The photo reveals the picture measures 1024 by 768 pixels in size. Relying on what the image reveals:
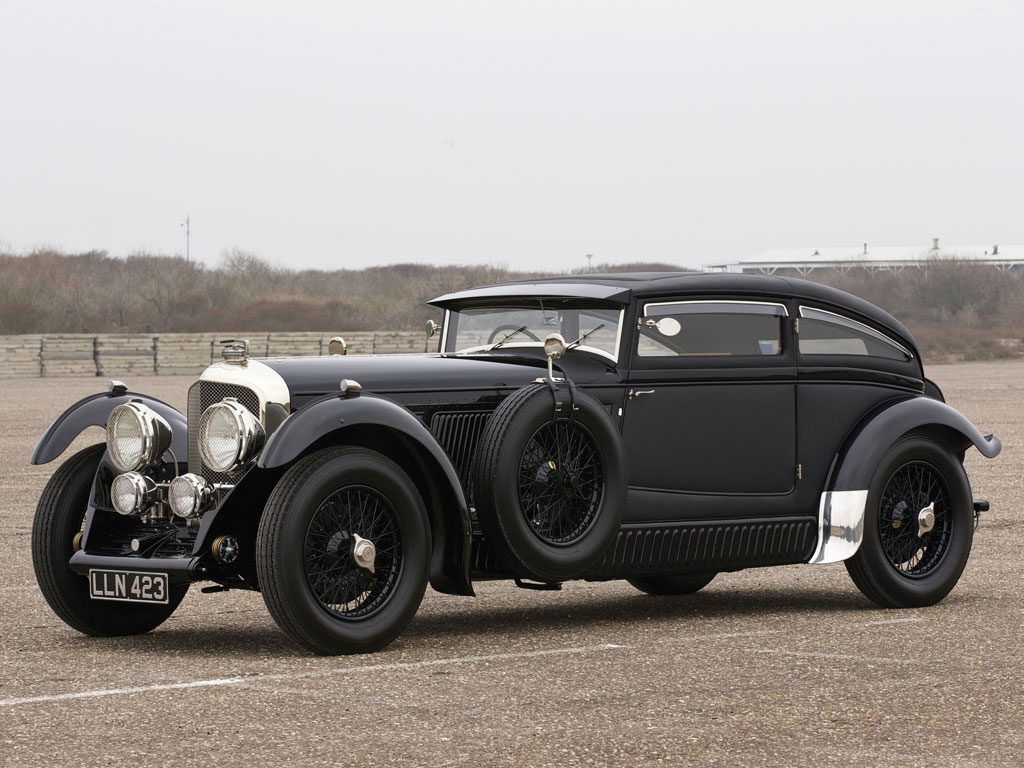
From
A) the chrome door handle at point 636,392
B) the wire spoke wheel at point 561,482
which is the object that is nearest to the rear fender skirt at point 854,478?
the chrome door handle at point 636,392

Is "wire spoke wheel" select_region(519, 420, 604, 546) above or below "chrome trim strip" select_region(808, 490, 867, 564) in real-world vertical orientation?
above

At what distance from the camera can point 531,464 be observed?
6.94 metres

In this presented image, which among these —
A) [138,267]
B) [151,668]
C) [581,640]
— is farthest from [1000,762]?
[138,267]

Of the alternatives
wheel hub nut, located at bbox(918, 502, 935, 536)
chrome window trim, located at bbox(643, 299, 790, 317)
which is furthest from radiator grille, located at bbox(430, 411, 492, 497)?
wheel hub nut, located at bbox(918, 502, 935, 536)

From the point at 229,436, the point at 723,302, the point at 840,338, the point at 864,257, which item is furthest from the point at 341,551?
the point at 864,257

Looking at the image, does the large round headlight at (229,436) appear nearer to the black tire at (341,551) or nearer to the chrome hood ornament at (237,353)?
the chrome hood ornament at (237,353)

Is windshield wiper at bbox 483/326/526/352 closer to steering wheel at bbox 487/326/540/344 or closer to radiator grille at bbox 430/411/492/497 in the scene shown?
steering wheel at bbox 487/326/540/344

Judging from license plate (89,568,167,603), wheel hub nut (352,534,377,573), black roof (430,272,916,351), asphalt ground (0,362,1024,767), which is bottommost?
asphalt ground (0,362,1024,767)

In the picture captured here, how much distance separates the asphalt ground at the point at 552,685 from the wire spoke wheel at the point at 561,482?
0.50 m

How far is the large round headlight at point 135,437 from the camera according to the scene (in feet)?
23.1

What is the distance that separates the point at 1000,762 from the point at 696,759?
89 centimetres

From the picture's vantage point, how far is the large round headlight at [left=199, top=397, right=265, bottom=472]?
6574 mm

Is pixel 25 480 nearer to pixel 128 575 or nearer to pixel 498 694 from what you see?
pixel 128 575

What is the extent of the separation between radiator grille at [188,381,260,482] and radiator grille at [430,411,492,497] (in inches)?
31.7
